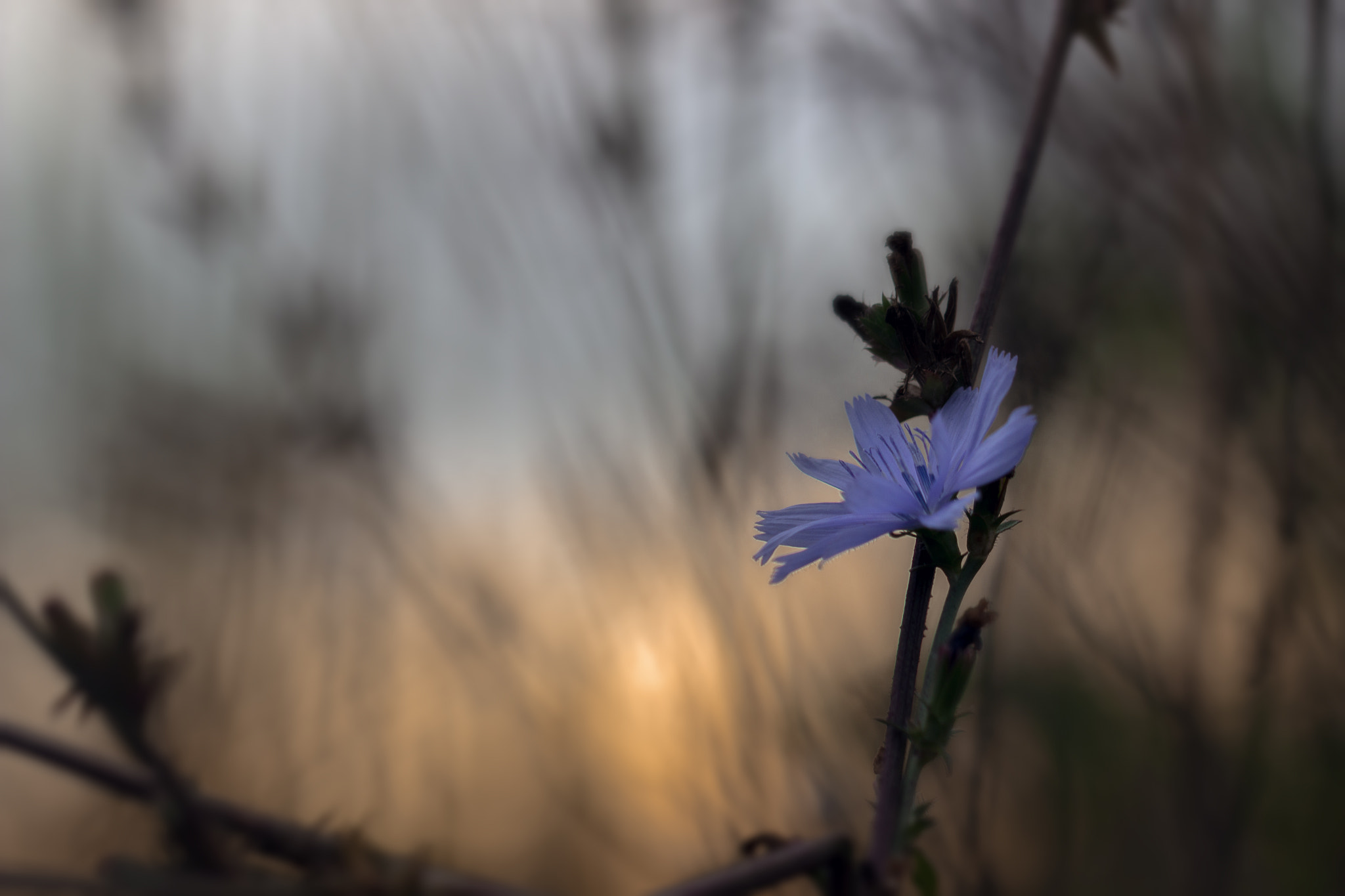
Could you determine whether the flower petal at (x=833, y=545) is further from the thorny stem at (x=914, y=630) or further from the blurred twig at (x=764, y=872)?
the blurred twig at (x=764, y=872)

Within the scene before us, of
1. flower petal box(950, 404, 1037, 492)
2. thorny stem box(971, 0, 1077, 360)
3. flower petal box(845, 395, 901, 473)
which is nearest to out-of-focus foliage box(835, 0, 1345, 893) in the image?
thorny stem box(971, 0, 1077, 360)

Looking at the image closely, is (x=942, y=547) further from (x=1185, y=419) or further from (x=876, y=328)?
(x=1185, y=419)

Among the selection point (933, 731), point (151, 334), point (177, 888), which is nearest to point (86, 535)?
point (151, 334)

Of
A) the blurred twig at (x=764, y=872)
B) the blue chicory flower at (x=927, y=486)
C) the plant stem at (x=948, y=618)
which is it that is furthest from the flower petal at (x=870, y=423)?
the blurred twig at (x=764, y=872)

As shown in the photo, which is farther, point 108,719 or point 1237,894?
point 1237,894

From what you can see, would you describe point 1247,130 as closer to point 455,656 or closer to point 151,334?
point 455,656

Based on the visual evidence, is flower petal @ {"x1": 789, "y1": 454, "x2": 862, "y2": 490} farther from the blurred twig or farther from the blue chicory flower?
the blurred twig
